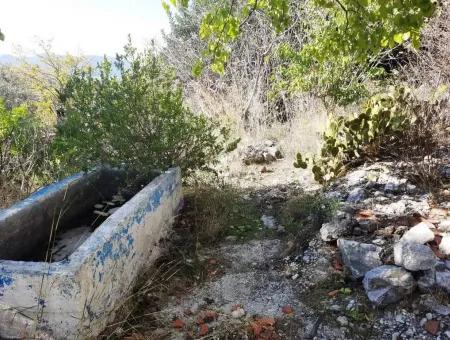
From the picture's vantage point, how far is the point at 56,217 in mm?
3586

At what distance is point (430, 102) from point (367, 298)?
3467mm

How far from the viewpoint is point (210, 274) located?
3.33 m

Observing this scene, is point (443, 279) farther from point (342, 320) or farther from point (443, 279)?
point (342, 320)

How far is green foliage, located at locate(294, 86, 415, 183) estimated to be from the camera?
471 centimetres

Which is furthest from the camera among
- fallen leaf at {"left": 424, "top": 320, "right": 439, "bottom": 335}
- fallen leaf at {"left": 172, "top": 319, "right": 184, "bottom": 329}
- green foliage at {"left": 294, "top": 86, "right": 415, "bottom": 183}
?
green foliage at {"left": 294, "top": 86, "right": 415, "bottom": 183}

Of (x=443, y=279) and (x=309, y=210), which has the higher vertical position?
(x=309, y=210)

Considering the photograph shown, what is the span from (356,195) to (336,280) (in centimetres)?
140

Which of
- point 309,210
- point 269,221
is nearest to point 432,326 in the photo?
point 309,210

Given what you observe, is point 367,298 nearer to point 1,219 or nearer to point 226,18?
point 226,18

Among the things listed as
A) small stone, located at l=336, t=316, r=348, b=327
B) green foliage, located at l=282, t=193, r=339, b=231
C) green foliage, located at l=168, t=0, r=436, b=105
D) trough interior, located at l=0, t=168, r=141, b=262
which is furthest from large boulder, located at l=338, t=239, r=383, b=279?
trough interior, located at l=0, t=168, r=141, b=262

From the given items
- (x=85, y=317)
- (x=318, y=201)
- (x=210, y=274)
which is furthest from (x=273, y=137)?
(x=85, y=317)

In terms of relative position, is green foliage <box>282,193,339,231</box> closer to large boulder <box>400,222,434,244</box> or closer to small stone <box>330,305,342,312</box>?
large boulder <box>400,222,434,244</box>

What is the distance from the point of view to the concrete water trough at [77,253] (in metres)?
2.20

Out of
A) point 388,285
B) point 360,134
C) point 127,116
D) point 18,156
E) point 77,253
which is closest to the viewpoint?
point 77,253
